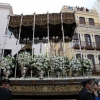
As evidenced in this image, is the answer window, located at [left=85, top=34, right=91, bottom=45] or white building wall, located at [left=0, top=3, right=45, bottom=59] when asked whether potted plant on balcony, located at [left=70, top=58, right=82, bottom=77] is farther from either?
window, located at [left=85, top=34, right=91, bottom=45]

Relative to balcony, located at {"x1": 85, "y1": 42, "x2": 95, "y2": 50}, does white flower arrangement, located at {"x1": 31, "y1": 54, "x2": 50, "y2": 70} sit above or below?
below

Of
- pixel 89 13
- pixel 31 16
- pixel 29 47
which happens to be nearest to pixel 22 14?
pixel 31 16

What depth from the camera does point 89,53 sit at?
18.7 m

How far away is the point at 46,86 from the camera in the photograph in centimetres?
512

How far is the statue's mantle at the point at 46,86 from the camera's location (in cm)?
505

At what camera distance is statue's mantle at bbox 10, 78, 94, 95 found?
5.05m

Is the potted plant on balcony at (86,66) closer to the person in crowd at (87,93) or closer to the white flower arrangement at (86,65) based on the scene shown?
the white flower arrangement at (86,65)

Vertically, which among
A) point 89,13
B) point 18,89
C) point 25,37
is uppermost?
point 89,13

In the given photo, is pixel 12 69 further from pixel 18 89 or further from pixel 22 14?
pixel 22 14

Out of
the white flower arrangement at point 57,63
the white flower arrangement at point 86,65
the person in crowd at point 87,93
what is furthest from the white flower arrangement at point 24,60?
the person in crowd at point 87,93

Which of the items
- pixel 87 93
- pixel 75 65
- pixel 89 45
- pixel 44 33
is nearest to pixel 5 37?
pixel 44 33

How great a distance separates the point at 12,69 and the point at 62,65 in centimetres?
209

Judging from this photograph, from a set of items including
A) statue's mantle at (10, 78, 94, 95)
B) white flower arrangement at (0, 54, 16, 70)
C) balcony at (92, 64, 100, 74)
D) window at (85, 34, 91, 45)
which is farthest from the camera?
window at (85, 34, 91, 45)

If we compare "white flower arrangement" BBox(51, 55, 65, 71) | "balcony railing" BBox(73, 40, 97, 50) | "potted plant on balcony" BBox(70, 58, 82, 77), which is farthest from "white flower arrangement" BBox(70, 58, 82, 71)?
"balcony railing" BBox(73, 40, 97, 50)
